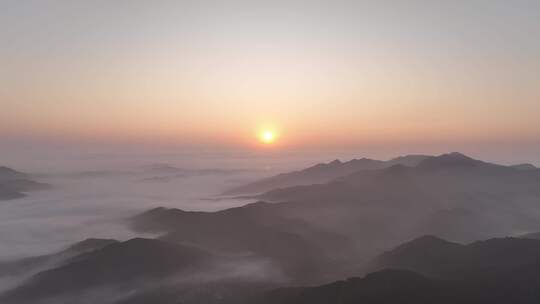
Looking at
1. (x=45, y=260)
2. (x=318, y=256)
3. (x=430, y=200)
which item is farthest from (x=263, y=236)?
(x=430, y=200)

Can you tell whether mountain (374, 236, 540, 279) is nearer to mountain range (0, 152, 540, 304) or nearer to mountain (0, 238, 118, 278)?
mountain range (0, 152, 540, 304)

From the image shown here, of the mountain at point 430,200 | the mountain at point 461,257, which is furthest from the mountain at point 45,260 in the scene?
the mountain at point 461,257

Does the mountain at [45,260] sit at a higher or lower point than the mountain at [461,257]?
higher

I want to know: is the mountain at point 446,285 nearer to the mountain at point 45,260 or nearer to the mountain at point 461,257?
the mountain at point 461,257

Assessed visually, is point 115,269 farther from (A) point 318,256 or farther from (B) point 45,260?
(A) point 318,256

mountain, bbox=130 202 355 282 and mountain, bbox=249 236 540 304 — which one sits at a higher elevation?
mountain, bbox=130 202 355 282

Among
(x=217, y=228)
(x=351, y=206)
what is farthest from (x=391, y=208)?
(x=217, y=228)

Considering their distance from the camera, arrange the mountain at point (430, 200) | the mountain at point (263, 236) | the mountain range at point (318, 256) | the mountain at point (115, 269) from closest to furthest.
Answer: the mountain range at point (318, 256), the mountain at point (115, 269), the mountain at point (263, 236), the mountain at point (430, 200)

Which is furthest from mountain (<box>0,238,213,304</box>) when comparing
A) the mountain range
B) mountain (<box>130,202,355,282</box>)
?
mountain (<box>130,202,355,282</box>)

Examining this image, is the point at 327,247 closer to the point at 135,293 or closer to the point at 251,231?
the point at 251,231
